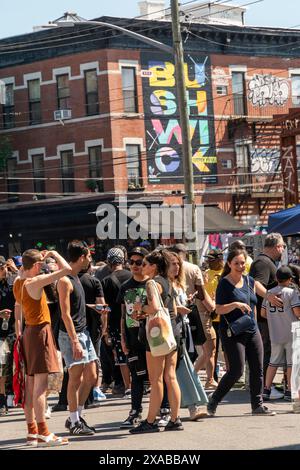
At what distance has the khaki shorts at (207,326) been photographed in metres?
14.5

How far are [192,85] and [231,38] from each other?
295 cm

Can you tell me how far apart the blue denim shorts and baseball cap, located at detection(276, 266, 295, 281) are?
2.57 m

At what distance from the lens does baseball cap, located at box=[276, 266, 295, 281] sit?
12305mm

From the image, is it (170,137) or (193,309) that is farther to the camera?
(170,137)

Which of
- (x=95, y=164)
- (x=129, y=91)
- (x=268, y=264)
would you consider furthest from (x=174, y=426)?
(x=129, y=91)

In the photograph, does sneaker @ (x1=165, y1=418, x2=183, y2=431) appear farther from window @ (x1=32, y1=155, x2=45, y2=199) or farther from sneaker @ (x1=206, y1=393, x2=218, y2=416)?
window @ (x1=32, y1=155, x2=45, y2=199)

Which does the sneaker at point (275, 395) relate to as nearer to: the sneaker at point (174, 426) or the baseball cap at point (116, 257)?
the sneaker at point (174, 426)

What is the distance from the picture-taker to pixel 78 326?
10.9 m

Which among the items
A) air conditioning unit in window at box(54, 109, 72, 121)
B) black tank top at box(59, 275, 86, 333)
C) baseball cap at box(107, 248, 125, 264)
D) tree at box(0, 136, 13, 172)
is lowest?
black tank top at box(59, 275, 86, 333)

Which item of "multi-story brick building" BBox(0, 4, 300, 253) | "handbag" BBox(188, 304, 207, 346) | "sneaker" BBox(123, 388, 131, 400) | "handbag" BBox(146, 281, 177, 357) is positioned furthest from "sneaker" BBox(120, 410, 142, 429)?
"multi-story brick building" BBox(0, 4, 300, 253)
